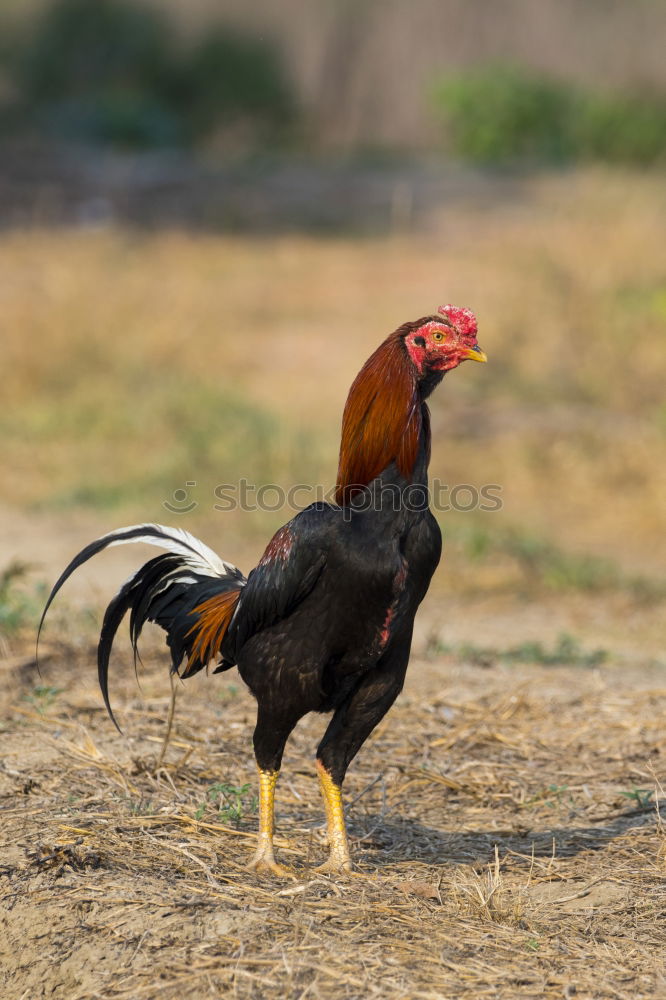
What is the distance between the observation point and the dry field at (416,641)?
129 inches

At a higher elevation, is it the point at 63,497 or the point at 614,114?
the point at 614,114

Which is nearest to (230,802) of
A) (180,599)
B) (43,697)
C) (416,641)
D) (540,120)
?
(180,599)

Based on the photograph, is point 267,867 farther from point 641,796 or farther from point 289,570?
point 641,796

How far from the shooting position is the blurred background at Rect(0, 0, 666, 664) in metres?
8.81

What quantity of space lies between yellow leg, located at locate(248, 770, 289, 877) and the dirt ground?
0.22 feet

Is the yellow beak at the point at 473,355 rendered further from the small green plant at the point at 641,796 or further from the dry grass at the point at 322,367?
the dry grass at the point at 322,367

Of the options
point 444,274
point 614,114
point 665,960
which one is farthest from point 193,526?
point 614,114

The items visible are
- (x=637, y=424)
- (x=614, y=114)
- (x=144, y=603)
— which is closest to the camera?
(x=144, y=603)

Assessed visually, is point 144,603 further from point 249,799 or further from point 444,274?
point 444,274

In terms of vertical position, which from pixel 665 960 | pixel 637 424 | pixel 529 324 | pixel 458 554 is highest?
pixel 529 324

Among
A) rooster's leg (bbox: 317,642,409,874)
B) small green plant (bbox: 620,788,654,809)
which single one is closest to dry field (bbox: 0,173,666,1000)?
small green plant (bbox: 620,788,654,809)

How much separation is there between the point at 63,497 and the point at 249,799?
5341 mm

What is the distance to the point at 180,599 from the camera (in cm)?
424

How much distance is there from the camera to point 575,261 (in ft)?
42.4
